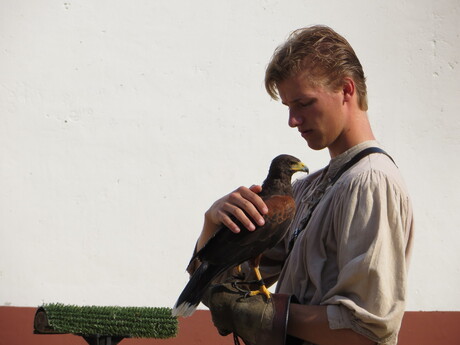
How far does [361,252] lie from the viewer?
1.95 m

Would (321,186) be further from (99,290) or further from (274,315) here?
(99,290)

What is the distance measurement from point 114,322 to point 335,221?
2089 mm

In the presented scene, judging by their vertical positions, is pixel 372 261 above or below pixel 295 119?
below

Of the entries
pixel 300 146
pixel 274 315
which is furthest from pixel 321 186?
pixel 300 146

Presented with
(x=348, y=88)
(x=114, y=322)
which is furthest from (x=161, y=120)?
(x=348, y=88)

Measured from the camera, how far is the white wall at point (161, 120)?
4.91 m

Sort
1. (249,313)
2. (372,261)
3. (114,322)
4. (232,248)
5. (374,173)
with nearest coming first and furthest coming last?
(372,261) → (374,173) → (249,313) → (232,248) → (114,322)

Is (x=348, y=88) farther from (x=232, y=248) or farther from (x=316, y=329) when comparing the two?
(x=316, y=329)

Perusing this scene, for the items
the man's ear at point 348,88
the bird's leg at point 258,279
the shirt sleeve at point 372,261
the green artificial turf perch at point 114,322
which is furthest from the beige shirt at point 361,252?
the green artificial turf perch at point 114,322

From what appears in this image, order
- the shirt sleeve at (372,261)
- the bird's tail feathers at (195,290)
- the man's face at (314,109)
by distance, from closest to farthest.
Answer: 1. the shirt sleeve at (372,261)
2. the man's face at (314,109)
3. the bird's tail feathers at (195,290)

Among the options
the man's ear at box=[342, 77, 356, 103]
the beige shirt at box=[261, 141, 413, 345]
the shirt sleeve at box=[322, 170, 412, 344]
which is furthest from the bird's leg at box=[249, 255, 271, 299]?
the man's ear at box=[342, 77, 356, 103]

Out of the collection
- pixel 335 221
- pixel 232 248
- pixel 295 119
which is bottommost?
pixel 232 248

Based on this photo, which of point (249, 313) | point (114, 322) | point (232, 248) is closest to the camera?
point (249, 313)

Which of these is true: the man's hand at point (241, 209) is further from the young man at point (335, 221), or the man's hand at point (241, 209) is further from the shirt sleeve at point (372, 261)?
the shirt sleeve at point (372, 261)
